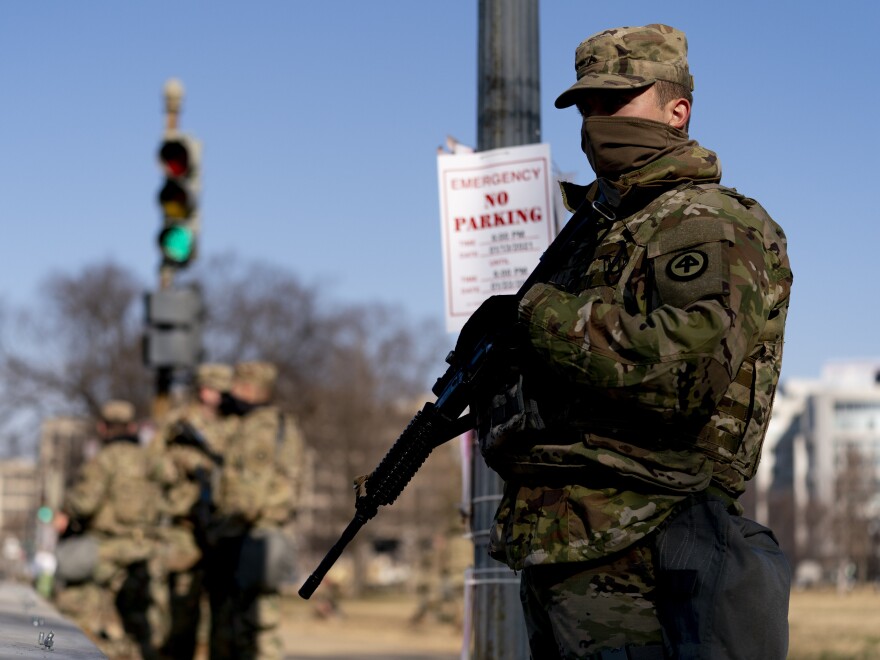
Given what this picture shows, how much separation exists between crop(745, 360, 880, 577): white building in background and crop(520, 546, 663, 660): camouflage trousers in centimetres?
9659

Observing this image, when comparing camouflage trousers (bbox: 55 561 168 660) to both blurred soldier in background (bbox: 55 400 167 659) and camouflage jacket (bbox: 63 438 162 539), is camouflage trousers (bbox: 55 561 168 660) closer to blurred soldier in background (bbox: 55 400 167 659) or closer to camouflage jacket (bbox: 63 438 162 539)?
blurred soldier in background (bbox: 55 400 167 659)

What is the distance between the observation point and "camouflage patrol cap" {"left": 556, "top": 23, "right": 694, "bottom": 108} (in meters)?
3.69

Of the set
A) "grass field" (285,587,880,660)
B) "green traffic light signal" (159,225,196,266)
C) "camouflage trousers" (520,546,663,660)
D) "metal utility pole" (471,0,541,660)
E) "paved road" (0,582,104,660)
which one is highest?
"green traffic light signal" (159,225,196,266)

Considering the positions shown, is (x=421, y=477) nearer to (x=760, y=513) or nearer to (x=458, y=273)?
(x=760, y=513)

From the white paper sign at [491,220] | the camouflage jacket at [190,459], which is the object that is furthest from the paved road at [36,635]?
the camouflage jacket at [190,459]

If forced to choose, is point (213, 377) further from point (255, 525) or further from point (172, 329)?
point (255, 525)

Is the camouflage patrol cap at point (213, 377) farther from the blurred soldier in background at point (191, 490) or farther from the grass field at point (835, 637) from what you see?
the grass field at point (835, 637)

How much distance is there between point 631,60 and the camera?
3.71 metres

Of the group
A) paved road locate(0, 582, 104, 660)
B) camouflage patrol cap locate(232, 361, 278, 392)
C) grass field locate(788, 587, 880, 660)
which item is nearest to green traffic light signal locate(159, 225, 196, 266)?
camouflage patrol cap locate(232, 361, 278, 392)

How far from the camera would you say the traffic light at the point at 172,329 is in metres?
12.8

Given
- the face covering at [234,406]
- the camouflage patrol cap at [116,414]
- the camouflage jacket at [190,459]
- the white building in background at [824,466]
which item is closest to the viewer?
the face covering at [234,406]

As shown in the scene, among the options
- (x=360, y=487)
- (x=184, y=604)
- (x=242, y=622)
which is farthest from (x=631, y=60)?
(x=184, y=604)

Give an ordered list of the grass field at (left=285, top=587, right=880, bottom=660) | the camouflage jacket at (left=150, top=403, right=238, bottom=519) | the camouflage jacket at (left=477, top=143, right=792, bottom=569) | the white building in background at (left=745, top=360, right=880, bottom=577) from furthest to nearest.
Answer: the white building in background at (left=745, top=360, right=880, bottom=577) → the grass field at (left=285, top=587, right=880, bottom=660) → the camouflage jacket at (left=150, top=403, right=238, bottom=519) → the camouflage jacket at (left=477, top=143, right=792, bottom=569)

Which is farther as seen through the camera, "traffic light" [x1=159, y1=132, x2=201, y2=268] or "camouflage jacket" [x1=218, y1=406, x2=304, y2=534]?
"traffic light" [x1=159, y1=132, x2=201, y2=268]
